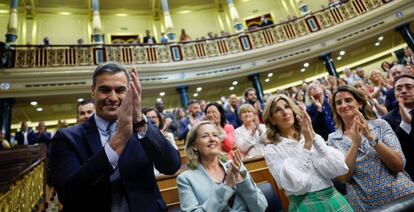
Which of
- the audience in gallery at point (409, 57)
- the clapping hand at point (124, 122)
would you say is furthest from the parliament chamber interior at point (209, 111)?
the audience in gallery at point (409, 57)

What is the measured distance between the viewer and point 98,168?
85 centimetres

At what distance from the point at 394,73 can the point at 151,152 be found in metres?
3.37

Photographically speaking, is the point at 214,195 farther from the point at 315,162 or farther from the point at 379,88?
the point at 379,88

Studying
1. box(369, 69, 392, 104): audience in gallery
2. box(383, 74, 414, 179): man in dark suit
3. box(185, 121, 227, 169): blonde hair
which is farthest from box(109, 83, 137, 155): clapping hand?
box(369, 69, 392, 104): audience in gallery

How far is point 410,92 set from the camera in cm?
201

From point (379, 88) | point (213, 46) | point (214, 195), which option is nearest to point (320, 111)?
point (379, 88)

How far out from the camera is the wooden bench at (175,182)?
7.20 feet

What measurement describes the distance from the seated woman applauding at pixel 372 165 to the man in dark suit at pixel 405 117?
0.32m

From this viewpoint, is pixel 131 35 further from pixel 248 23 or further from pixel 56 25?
pixel 248 23

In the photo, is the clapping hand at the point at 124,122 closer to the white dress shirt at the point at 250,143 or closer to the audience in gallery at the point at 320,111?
the white dress shirt at the point at 250,143

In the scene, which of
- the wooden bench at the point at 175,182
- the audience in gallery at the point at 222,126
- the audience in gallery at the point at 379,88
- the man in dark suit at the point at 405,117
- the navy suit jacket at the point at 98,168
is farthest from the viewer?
the audience in gallery at the point at 379,88

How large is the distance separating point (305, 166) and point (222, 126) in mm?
1885

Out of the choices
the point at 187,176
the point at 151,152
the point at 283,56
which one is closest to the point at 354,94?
the point at 187,176

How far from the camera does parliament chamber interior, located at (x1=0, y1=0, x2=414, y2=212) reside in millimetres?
1016
